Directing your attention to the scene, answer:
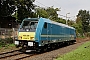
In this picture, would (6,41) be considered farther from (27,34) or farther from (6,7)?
(6,7)

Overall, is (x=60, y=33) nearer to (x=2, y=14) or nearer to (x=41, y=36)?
(x=41, y=36)

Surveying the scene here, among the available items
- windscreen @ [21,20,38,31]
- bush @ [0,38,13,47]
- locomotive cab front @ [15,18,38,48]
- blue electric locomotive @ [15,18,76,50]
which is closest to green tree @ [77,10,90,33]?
bush @ [0,38,13,47]

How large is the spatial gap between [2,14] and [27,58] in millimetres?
17492

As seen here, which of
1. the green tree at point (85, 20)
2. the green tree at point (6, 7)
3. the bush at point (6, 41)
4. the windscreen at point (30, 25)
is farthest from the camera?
the green tree at point (85, 20)

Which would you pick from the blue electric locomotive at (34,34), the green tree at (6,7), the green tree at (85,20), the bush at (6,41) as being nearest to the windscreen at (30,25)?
the blue electric locomotive at (34,34)

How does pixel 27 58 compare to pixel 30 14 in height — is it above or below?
below

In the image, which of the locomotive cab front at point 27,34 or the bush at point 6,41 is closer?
the locomotive cab front at point 27,34

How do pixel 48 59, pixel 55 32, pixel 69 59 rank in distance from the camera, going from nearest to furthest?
pixel 69 59 → pixel 48 59 → pixel 55 32

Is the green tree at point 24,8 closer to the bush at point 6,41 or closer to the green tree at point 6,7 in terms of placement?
the green tree at point 6,7

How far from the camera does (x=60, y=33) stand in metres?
26.0

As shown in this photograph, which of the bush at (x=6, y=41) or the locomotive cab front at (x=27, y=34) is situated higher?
the locomotive cab front at (x=27, y=34)

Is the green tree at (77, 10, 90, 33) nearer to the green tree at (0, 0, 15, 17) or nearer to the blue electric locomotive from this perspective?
the green tree at (0, 0, 15, 17)

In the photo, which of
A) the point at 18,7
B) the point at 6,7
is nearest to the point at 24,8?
the point at 18,7

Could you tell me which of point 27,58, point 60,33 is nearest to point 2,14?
point 60,33
